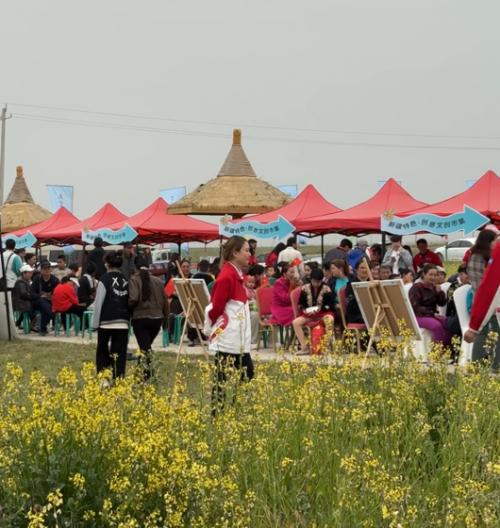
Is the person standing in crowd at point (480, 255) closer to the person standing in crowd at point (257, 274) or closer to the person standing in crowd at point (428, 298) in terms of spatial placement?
the person standing in crowd at point (428, 298)

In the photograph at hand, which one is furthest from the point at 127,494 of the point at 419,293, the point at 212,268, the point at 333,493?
the point at 212,268

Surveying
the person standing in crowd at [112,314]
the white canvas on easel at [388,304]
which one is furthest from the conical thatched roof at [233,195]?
the white canvas on easel at [388,304]

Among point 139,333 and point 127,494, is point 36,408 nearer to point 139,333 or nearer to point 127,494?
point 127,494

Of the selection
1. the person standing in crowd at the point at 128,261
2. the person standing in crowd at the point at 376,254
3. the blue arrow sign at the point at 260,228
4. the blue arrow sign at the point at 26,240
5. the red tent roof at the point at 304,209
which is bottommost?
the person standing in crowd at the point at 128,261

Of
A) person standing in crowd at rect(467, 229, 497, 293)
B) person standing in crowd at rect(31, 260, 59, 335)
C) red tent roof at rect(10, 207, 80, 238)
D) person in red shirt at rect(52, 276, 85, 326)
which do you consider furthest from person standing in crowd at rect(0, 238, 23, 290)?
person standing in crowd at rect(467, 229, 497, 293)

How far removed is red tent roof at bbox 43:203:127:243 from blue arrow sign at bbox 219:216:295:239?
6.57 meters

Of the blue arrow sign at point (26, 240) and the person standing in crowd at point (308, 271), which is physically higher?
the blue arrow sign at point (26, 240)

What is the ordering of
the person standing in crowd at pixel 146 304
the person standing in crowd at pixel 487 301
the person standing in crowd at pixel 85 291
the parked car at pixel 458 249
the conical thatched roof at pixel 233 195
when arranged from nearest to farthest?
1. the person standing in crowd at pixel 487 301
2. the person standing in crowd at pixel 146 304
3. the person standing in crowd at pixel 85 291
4. the conical thatched roof at pixel 233 195
5. the parked car at pixel 458 249

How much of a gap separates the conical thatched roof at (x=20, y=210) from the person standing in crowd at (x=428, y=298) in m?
23.4

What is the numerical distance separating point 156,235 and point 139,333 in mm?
15738

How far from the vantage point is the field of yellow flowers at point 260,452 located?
14.6 feet

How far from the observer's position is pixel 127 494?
446 centimetres

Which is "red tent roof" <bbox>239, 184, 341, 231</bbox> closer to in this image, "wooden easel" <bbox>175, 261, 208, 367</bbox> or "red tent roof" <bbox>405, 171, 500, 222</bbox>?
"red tent roof" <bbox>405, 171, 500, 222</bbox>

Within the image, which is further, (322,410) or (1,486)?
(322,410)
